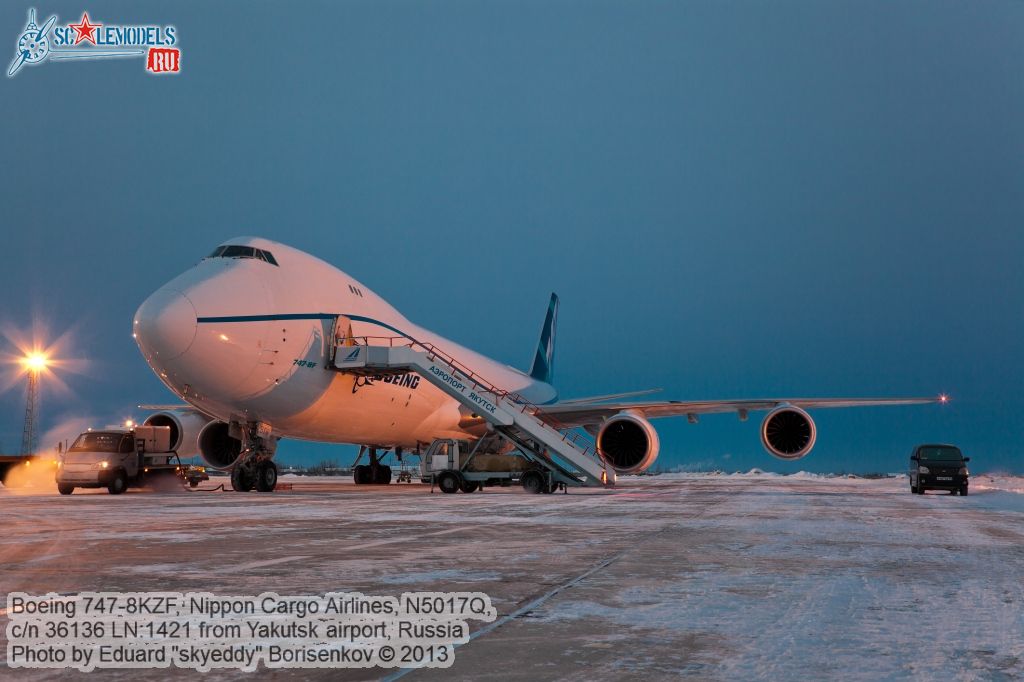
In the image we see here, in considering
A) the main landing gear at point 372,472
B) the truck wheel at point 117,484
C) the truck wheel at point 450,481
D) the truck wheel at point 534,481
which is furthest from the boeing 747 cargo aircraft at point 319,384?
the main landing gear at point 372,472

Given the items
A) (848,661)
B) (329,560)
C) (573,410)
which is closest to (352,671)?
(848,661)

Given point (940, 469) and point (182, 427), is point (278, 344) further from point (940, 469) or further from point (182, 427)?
point (940, 469)

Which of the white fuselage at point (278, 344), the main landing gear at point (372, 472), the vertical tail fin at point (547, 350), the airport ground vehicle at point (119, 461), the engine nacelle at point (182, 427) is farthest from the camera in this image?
the vertical tail fin at point (547, 350)

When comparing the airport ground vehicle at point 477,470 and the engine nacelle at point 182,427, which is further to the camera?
the engine nacelle at point 182,427

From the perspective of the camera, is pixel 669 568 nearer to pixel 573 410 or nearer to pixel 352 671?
pixel 352 671

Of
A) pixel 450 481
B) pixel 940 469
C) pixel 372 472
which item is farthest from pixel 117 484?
pixel 940 469

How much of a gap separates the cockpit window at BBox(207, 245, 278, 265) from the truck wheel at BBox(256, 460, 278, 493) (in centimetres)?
475

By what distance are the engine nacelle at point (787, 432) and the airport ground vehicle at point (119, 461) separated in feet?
55.4

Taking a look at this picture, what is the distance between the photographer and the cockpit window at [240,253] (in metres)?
18.9

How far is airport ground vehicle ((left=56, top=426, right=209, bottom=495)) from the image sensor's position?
20.6 meters

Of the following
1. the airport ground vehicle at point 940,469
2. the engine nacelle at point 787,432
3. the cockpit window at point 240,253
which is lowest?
the airport ground vehicle at point 940,469

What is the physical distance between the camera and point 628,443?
76.3 feet

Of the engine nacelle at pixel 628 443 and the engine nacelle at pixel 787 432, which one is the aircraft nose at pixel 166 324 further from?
the engine nacelle at pixel 787 432

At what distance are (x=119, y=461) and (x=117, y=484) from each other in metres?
0.64
